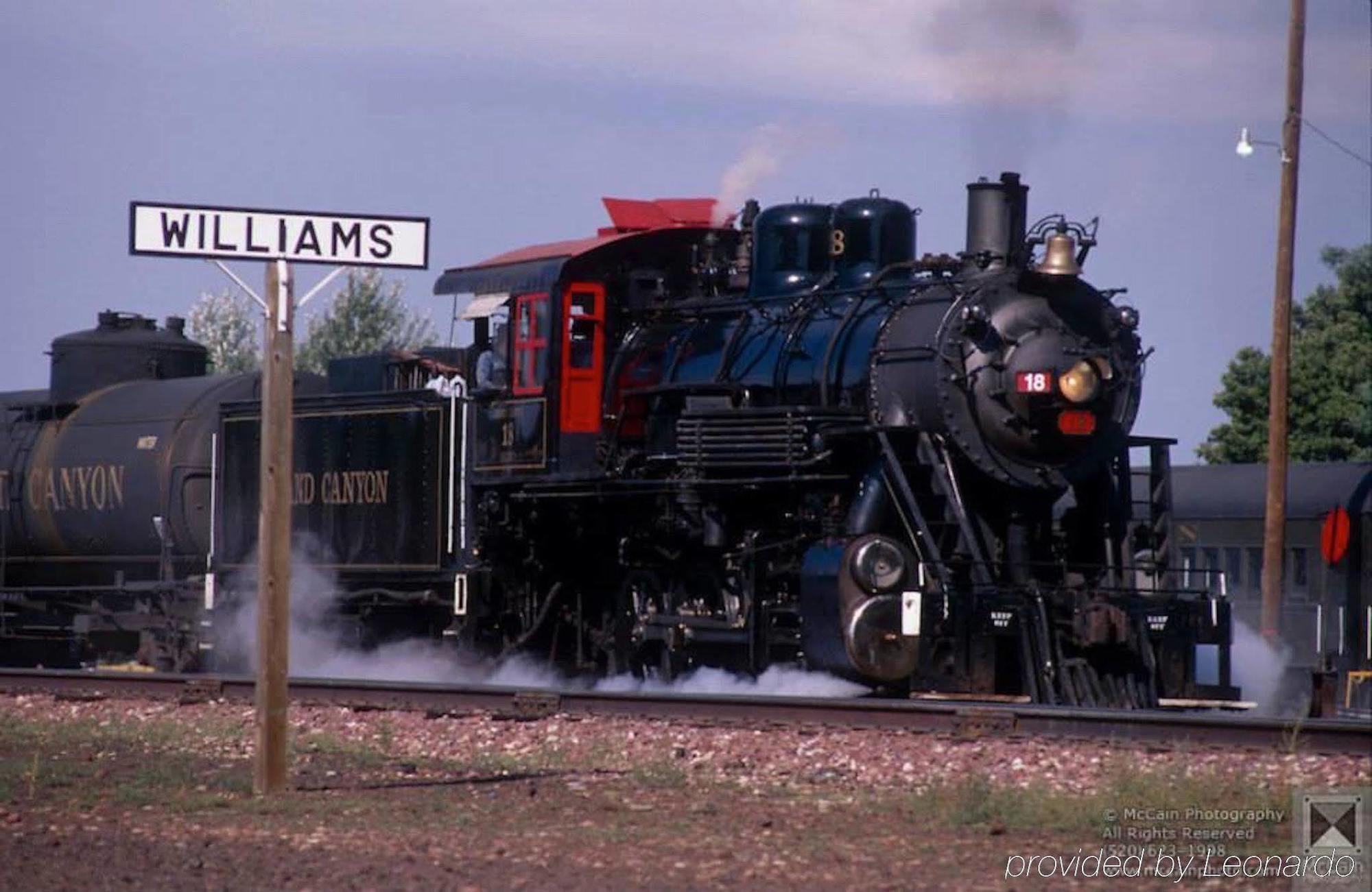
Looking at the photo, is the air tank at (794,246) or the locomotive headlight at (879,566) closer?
the locomotive headlight at (879,566)

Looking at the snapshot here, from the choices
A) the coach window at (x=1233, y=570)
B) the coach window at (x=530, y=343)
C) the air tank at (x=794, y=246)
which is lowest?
the coach window at (x=1233, y=570)

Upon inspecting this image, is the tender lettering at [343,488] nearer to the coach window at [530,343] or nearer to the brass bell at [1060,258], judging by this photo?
the coach window at [530,343]

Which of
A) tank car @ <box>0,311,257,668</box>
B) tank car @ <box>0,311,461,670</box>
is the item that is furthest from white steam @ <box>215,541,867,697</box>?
tank car @ <box>0,311,257,668</box>

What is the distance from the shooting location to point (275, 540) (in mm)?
10773

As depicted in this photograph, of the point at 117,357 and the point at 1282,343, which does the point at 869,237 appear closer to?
the point at 1282,343

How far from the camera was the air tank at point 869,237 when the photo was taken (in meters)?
16.5

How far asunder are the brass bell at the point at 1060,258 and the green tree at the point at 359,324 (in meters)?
57.8

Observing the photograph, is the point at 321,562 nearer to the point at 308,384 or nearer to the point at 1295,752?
the point at 308,384

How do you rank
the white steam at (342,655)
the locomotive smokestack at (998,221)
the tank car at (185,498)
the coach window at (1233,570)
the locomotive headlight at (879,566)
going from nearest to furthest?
1. the locomotive headlight at (879,566)
2. the locomotive smokestack at (998,221)
3. the white steam at (342,655)
4. the tank car at (185,498)
5. the coach window at (1233,570)

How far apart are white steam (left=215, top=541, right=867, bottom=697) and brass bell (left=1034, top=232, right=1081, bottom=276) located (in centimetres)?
430

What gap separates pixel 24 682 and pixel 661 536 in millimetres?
5895

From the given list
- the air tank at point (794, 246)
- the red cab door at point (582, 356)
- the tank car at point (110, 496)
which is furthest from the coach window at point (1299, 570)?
the tank car at point (110, 496)

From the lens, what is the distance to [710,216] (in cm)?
1847

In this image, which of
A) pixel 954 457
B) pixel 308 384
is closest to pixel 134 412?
pixel 308 384
